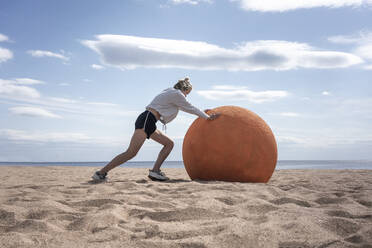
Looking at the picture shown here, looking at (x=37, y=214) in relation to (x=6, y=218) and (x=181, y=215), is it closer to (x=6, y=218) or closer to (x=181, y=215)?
(x=6, y=218)

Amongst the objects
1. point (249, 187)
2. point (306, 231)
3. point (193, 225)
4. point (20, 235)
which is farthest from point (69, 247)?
point (249, 187)

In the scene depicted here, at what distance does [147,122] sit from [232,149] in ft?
4.75

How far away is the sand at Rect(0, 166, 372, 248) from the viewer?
8.39ft

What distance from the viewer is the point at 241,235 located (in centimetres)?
260

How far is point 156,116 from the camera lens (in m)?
5.67

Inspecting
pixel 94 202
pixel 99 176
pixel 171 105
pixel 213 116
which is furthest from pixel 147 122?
pixel 94 202

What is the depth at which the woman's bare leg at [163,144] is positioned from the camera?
231 inches

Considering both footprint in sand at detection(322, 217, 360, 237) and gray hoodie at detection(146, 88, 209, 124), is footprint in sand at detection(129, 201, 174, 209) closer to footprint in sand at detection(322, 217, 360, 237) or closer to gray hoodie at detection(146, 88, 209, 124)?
footprint in sand at detection(322, 217, 360, 237)

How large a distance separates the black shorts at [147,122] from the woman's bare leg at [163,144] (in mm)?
249

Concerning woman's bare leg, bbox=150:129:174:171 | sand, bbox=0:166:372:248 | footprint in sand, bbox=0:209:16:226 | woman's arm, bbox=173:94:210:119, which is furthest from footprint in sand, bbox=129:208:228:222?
woman's bare leg, bbox=150:129:174:171

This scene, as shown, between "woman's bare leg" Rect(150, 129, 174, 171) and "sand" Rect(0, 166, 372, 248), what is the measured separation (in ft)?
4.39

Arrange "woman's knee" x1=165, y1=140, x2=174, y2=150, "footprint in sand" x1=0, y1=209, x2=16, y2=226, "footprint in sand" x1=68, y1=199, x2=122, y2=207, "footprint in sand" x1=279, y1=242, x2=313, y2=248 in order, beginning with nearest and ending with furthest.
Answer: "footprint in sand" x1=279, y1=242, x2=313, y2=248 → "footprint in sand" x1=0, y1=209, x2=16, y2=226 → "footprint in sand" x1=68, y1=199, x2=122, y2=207 → "woman's knee" x1=165, y1=140, x2=174, y2=150

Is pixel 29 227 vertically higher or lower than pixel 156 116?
lower

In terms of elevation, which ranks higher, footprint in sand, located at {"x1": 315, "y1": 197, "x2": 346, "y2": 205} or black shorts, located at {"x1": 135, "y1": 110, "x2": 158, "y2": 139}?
black shorts, located at {"x1": 135, "y1": 110, "x2": 158, "y2": 139}
